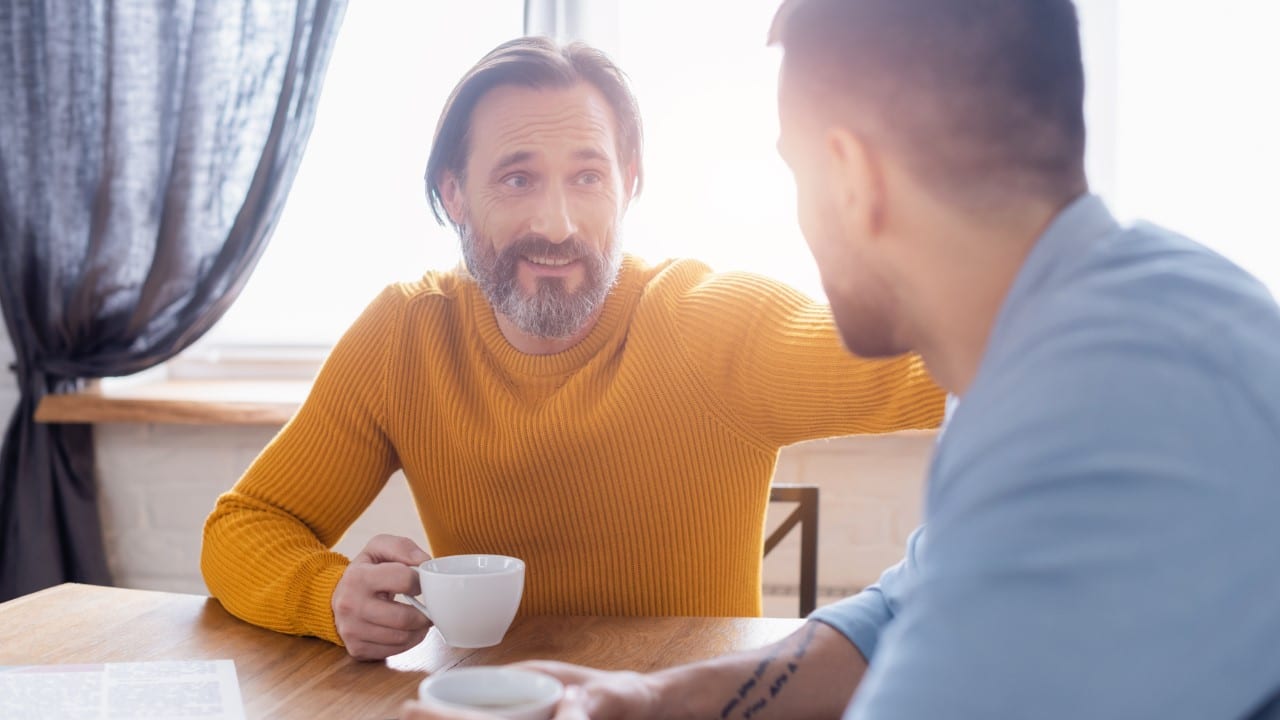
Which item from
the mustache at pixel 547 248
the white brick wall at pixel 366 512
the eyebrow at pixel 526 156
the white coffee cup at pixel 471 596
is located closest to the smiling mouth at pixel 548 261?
the mustache at pixel 547 248

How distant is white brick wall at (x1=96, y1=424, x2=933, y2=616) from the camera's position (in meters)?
2.11

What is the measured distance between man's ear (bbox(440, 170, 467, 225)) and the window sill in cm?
66

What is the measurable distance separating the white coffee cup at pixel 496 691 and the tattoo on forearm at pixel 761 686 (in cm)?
18

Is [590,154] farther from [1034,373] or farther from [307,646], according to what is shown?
[1034,373]

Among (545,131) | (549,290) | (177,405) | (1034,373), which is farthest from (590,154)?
(177,405)

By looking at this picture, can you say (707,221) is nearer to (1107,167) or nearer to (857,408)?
(1107,167)

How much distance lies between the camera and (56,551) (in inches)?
88.6

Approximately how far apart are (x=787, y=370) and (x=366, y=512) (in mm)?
1228

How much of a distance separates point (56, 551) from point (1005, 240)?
7.03 ft

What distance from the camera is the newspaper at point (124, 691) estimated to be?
2.87 ft

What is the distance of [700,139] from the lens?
220cm

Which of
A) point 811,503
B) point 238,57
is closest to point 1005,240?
point 811,503

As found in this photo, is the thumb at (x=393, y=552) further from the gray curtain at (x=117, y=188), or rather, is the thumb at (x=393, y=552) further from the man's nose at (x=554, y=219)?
the gray curtain at (x=117, y=188)

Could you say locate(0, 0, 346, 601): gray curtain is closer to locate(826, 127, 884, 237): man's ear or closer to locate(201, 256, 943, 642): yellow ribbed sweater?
Result: locate(201, 256, 943, 642): yellow ribbed sweater
